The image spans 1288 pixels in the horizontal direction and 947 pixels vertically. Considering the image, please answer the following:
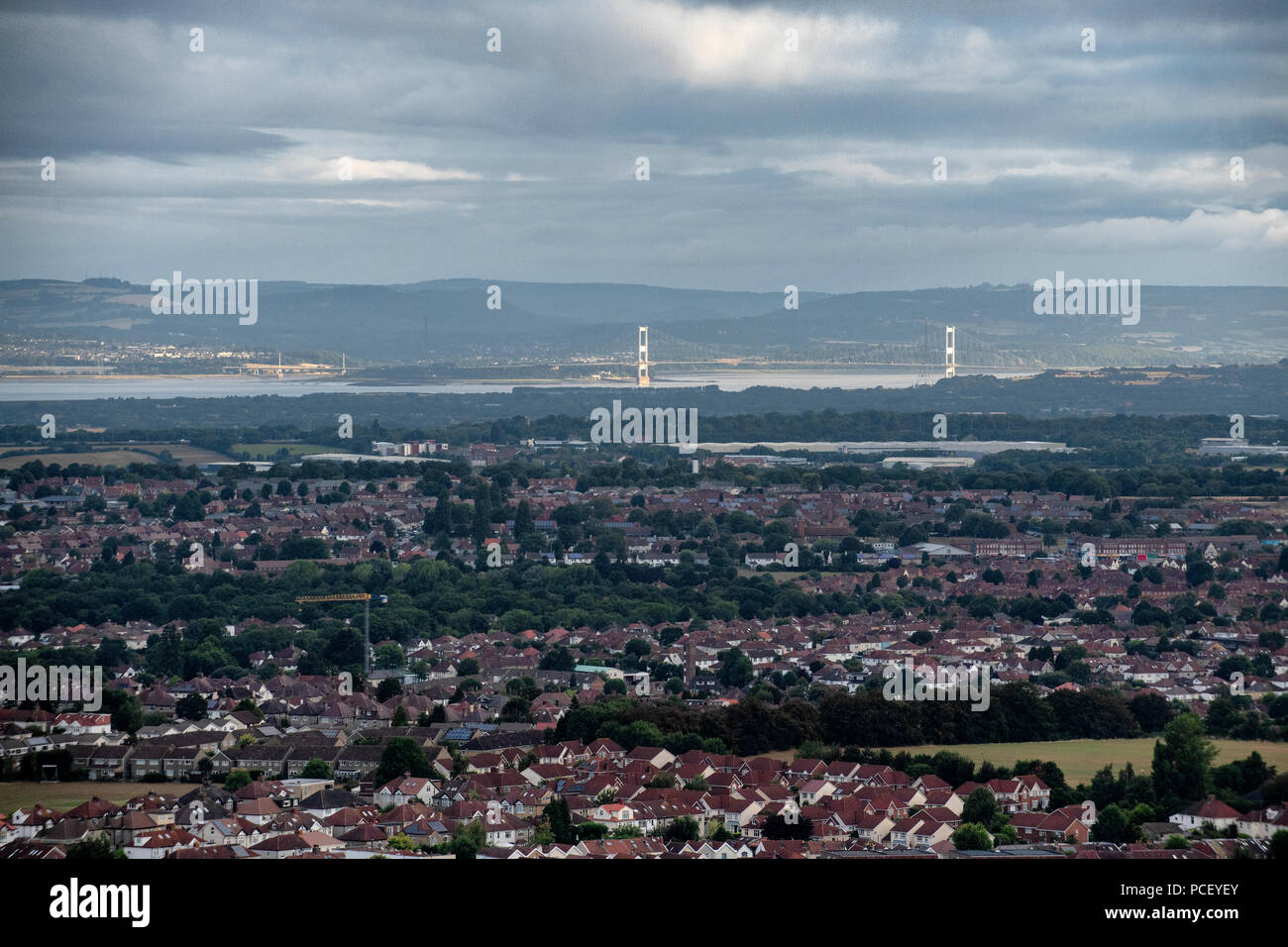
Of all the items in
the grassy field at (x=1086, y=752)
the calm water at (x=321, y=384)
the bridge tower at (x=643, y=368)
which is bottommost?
the grassy field at (x=1086, y=752)

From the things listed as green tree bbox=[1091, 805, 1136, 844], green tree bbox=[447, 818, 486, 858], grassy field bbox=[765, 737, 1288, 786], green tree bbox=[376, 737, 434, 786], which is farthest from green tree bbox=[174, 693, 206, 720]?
green tree bbox=[1091, 805, 1136, 844]

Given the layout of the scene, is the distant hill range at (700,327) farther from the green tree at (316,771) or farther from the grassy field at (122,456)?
the green tree at (316,771)

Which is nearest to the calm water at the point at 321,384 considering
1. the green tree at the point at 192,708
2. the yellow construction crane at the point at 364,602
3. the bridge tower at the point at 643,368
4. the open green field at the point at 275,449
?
the bridge tower at the point at 643,368

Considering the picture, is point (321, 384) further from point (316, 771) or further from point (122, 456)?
point (316, 771)

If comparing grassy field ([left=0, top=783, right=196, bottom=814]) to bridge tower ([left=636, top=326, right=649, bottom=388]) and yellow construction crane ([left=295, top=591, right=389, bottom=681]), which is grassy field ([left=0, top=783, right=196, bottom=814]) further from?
bridge tower ([left=636, top=326, right=649, bottom=388])

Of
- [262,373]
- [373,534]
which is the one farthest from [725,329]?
[373,534]
